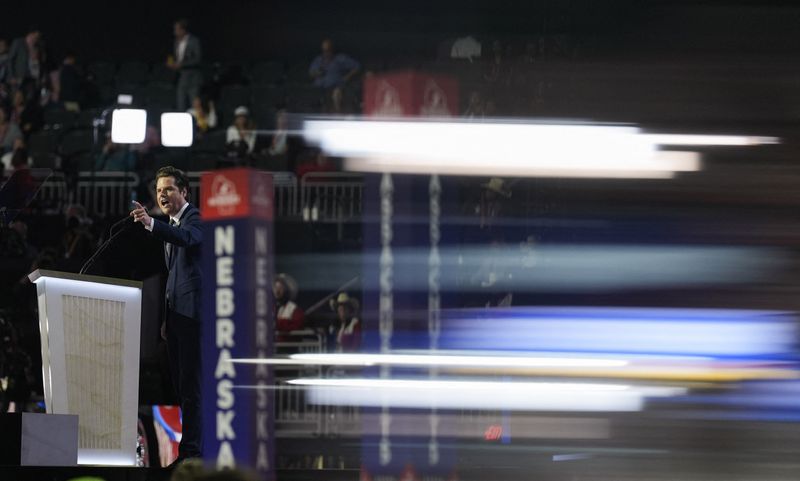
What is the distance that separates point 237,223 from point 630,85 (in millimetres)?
3039

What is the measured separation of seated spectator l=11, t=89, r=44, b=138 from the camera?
17281mm

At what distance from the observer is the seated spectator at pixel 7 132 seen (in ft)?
55.2

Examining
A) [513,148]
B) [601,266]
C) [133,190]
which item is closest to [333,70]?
[133,190]

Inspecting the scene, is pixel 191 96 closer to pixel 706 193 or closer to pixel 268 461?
pixel 268 461

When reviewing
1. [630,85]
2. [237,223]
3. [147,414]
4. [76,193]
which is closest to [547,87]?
[630,85]

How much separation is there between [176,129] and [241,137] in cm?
471

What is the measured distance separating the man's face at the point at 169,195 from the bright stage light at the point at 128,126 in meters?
2.32

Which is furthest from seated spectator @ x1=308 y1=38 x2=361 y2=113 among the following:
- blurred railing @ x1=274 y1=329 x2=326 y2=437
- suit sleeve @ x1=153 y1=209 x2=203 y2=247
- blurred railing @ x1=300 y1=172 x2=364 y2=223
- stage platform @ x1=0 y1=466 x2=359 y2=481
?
stage platform @ x1=0 y1=466 x2=359 y2=481

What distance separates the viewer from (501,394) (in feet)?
12.4

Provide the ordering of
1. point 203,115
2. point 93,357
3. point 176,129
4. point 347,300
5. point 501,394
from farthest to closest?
1. point 203,115
2. point 176,129
3. point 93,357
4. point 347,300
5. point 501,394

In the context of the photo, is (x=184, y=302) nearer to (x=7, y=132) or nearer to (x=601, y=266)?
(x=601, y=266)

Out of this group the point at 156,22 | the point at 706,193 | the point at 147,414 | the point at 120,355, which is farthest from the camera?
the point at 156,22

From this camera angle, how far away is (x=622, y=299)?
361cm

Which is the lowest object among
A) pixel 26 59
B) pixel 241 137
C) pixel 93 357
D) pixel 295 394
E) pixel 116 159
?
pixel 295 394
